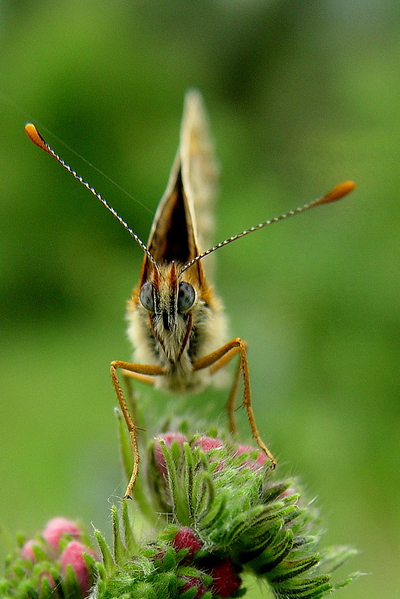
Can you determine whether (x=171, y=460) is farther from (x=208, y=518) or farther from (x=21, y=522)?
(x=21, y=522)

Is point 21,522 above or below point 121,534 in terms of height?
above

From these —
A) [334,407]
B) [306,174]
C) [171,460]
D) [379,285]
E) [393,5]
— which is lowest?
[171,460]

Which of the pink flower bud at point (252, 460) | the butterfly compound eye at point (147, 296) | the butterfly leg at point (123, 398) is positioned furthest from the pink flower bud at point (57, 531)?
the butterfly compound eye at point (147, 296)

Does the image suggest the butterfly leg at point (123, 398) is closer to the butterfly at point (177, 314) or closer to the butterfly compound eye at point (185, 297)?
the butterfly at point (177, 314)

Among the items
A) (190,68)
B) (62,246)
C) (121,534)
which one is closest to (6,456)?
(62,246)

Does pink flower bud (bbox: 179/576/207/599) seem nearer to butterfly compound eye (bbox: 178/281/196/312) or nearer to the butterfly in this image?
the butterfly

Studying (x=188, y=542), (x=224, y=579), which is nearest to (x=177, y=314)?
(x=188, y=542)
